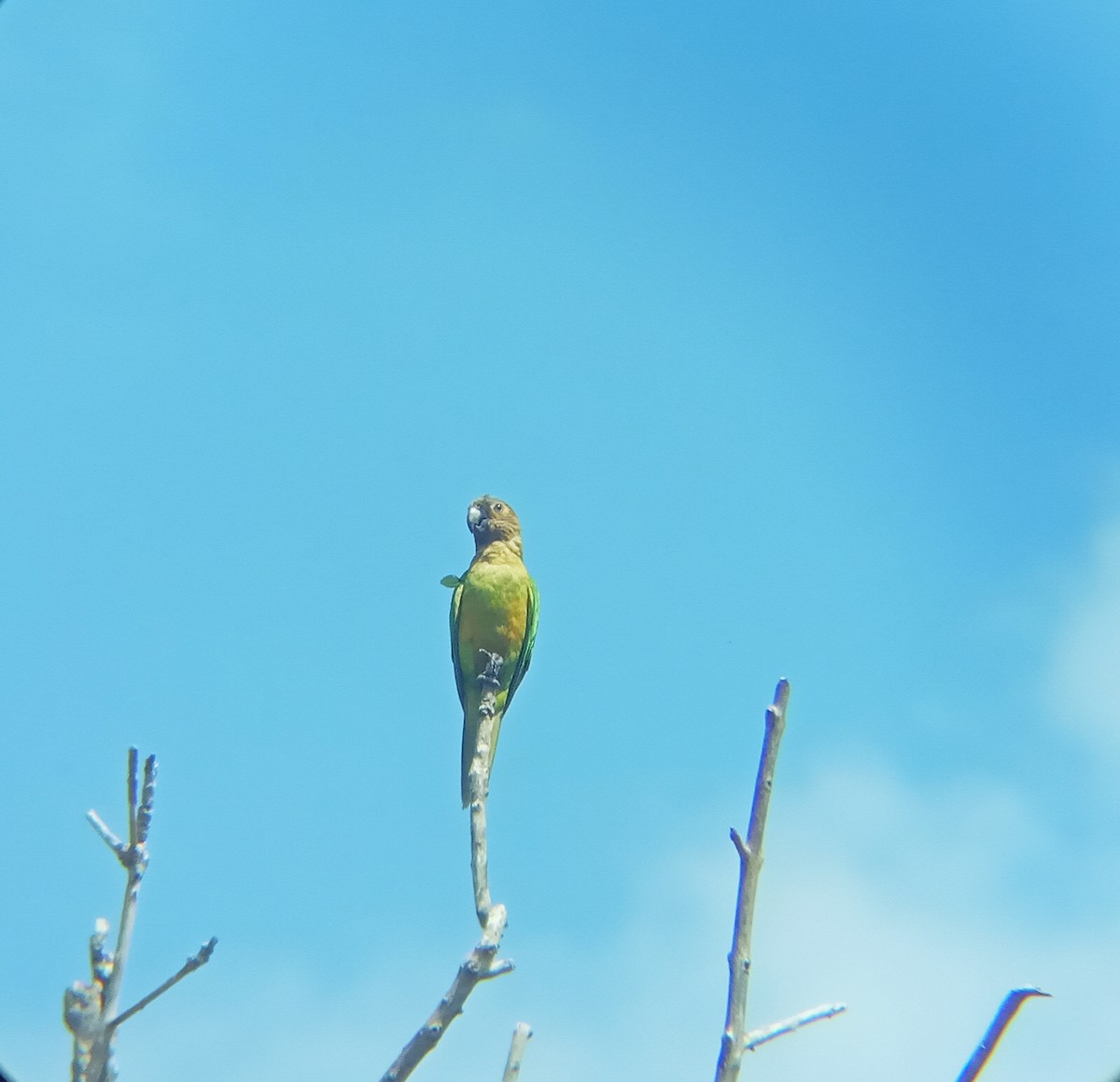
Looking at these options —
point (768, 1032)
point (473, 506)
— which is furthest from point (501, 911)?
point (473, 506)

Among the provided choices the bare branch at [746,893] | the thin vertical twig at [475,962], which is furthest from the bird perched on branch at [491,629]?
the bare branch at [746,893]

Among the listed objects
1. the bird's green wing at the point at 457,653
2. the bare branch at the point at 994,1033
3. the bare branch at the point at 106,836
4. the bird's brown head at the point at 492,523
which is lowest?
the bare branch at the point at 994,1033

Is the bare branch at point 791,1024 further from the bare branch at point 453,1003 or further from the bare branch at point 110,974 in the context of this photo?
the bare branch at point 110,974

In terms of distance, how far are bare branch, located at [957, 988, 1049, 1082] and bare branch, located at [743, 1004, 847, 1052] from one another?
0.58 metres

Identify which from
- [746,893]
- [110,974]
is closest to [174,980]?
[110,974]

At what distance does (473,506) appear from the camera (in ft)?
34.5

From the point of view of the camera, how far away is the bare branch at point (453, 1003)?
321cm

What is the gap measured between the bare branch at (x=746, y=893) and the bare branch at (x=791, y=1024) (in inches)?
11.1

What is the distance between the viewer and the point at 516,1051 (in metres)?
3.53

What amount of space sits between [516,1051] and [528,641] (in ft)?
20.3

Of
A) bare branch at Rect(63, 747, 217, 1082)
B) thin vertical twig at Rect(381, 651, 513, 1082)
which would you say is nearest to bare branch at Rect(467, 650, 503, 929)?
thin vertical twig at Rect(381, 651, 513, 1082)

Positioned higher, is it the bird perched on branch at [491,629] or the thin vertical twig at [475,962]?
the bird perched on branch at [491,629]

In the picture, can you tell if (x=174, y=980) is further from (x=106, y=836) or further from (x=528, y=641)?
(x=528, y=641)

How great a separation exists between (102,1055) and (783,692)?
219cm
